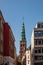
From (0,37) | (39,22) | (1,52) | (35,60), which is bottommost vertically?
(35,60)

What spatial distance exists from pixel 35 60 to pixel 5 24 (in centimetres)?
5682

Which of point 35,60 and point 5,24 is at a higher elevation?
point 5,24

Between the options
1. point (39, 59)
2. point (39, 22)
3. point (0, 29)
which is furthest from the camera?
point (39, 22)

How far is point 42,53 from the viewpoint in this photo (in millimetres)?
102625

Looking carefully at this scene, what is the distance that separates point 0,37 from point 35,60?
200ft

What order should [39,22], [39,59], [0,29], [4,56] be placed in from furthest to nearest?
[39,22], [39,59], [4,56], [0,29]

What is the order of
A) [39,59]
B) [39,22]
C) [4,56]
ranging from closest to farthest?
[4,56], [39,59], [39,22]

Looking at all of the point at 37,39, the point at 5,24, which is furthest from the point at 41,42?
the point at 5,24

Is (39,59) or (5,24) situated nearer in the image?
(5,24)

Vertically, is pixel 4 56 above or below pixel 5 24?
below

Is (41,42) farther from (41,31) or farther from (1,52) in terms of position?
(1,52)

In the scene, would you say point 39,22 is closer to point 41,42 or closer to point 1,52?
point 41,42

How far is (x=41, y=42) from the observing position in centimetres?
10356

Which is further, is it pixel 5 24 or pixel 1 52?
pixel 5 24
